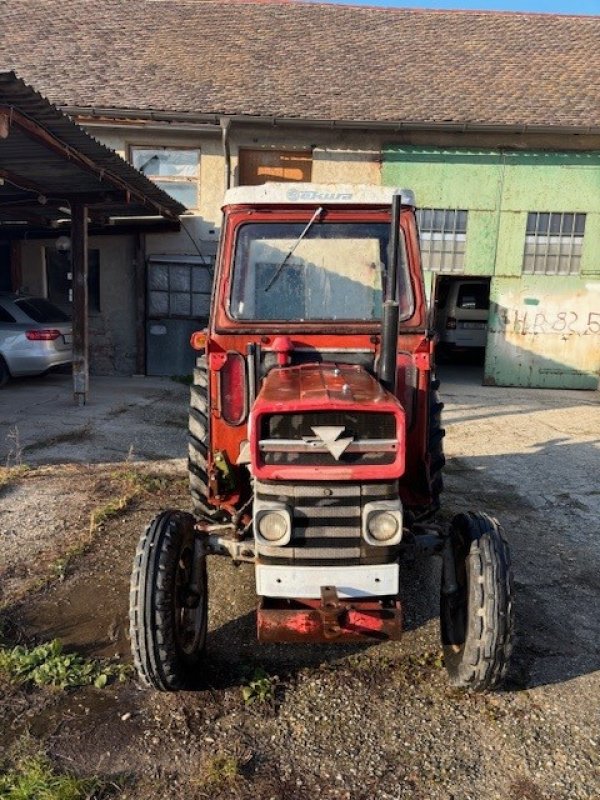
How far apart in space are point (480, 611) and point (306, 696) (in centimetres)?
95

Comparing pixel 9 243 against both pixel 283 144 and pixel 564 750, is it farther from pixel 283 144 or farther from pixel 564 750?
pixel 564 750

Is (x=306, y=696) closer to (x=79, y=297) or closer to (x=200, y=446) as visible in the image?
(x=200, y=446)

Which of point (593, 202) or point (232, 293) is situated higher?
point (593, 202)

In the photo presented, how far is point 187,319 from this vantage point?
12617 mm

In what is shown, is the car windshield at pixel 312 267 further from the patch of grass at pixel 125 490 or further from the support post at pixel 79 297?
the support post at pixel 79 297

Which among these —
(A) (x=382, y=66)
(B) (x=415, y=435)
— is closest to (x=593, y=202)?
(A) (x=382, y=66)

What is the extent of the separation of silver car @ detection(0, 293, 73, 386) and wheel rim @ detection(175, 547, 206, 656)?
7921mm

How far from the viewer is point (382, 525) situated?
110 inches

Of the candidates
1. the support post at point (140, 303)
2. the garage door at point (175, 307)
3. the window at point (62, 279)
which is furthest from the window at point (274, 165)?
the window at point (62, 279)

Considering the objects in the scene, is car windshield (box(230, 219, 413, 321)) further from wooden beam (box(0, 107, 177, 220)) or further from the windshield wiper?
wooden beam (box(0, 107, 177, 220))

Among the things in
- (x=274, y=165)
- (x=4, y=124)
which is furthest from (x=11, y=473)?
(x=274, y=165)

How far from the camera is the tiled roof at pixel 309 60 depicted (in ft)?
38.6

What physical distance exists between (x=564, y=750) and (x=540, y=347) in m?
10.6

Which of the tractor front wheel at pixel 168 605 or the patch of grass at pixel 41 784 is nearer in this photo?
the patch of grass at pixel 41 784
